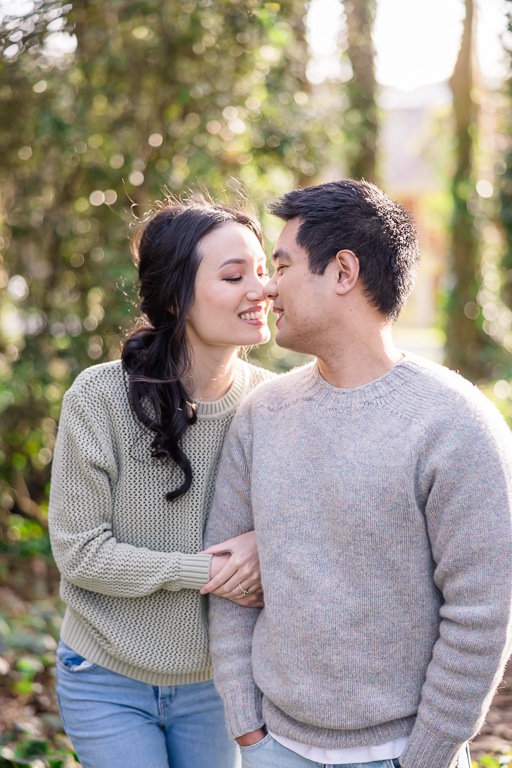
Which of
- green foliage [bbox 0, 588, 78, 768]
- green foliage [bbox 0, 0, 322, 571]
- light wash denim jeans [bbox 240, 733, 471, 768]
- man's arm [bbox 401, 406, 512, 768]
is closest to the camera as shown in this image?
man's arm [bbox 401, 406, 512, 768]

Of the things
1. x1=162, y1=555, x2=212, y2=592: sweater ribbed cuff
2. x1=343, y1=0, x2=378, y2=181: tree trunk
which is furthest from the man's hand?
x1=343, y1=0, x2=378, y2=181: tree trunk

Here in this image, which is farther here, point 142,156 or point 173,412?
point 142,156

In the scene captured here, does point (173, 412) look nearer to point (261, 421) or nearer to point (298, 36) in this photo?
point (261, 421)

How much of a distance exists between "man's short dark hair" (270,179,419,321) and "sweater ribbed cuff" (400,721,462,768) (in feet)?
3.14

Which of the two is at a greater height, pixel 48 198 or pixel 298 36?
pixel 298 36

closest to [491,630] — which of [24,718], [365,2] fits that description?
[24,718]

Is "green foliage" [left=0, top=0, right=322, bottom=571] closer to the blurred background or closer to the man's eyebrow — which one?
the blurred background

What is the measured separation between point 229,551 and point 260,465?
0.28 m

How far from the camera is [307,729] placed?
1.80 metres

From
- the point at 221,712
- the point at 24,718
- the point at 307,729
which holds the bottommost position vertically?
the point at 24,718

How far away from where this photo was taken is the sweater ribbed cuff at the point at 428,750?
1654mm

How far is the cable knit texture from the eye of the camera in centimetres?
204

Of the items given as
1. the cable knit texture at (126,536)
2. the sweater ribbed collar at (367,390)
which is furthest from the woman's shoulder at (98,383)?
the sweater ribbed collar at (367,390)

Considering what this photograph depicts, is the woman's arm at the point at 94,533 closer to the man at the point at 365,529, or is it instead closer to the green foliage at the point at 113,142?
the man at the point at 365,529
